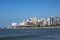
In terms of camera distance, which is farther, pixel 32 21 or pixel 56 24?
pixel 32 21

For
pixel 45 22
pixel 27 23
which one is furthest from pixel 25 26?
pixel 45 22

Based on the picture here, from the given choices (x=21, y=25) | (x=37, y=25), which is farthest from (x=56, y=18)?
(x=21, y=25)

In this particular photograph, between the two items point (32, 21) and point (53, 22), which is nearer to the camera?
point (53, 22)

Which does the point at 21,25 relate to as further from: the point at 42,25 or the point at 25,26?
the point at 42,25

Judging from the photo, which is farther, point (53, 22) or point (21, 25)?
point (21, 25)

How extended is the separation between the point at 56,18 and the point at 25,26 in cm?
2398

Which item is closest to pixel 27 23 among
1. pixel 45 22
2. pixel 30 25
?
pixel 30 25

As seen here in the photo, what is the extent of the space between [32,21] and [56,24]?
20777 millimetres

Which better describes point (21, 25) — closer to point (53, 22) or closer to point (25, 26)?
point (25, 26)

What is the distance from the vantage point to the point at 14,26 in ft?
597

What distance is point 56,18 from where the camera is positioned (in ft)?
583

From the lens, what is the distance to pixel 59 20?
175750 mm

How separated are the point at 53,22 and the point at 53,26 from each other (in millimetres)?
2899

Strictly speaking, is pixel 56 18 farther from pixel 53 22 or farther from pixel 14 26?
pixel 14 26
